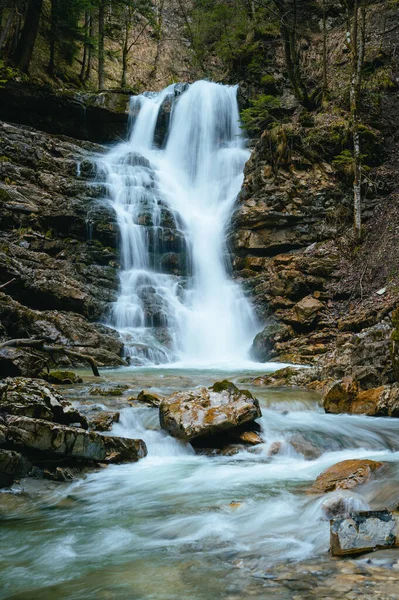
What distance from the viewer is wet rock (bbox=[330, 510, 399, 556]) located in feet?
9.20

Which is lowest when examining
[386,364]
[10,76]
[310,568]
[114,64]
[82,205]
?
Result: [310,568]

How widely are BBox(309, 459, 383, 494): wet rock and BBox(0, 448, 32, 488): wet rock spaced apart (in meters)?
2.94

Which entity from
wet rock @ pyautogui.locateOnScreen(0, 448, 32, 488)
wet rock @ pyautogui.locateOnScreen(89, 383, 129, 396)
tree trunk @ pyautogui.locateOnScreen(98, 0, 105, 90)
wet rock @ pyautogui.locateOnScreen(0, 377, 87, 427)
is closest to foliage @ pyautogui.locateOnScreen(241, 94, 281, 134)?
tree trunk @ pyautogui.locateOnScreen(98, 0, 105, 90)

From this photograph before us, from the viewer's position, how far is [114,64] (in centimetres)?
3044

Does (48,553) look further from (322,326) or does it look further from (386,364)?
(322,326)

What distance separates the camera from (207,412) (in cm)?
631

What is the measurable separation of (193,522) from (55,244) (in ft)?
46.8

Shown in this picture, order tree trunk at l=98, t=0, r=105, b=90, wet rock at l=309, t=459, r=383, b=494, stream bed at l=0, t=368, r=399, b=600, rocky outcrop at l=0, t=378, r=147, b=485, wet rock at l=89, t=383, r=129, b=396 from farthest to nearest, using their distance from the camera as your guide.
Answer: tree trunk at l=98, t=0, r=105, b=90
wet rock at l=89, t=383, r=129, b=396
rocky outcrop at l=0, t=378, r=147, b=485
wet rock at l=309, t=459, r=383, b=494
stream bed at l=0, t=368, r=399, b=600

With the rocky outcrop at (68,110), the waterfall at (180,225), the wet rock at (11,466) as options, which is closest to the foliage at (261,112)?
the waterfall at (180,225)

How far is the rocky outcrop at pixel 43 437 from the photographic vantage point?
4.86 meters

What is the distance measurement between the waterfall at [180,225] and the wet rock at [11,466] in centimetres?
851

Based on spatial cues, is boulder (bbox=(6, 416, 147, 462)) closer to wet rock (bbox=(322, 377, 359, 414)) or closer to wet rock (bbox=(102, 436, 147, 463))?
wet rock (bbox=(102, 436, 147, 463))

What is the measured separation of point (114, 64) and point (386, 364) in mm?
29243

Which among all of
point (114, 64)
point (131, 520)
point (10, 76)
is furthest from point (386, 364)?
point (114, 64)
